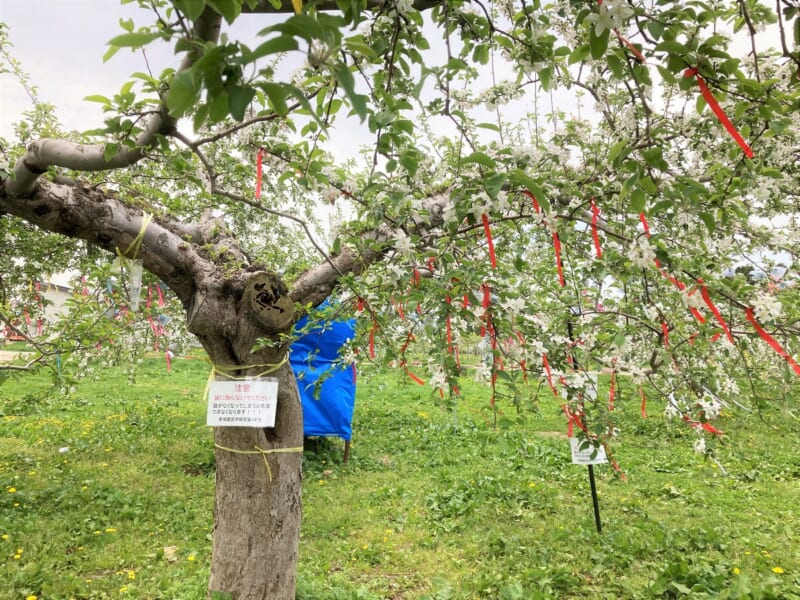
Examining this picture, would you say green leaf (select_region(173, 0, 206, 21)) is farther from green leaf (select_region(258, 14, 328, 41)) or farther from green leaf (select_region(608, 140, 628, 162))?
green leaf (select_region(608, 140, 628, 162))

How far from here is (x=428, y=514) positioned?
456 cm

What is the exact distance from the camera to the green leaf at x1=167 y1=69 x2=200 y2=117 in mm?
672

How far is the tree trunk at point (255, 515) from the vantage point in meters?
2.82

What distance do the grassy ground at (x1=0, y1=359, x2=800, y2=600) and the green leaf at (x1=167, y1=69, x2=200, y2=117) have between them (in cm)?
149

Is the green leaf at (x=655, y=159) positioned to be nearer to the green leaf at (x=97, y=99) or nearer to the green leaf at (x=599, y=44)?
the green leaf at (x=599, y=44)

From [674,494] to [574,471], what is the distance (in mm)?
1040

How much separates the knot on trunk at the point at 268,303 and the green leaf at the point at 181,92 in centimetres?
215

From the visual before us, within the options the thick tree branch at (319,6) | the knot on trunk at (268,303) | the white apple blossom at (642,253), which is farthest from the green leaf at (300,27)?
the knot on trunk at (268,303)

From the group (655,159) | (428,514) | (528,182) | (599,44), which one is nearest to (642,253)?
(655,159)

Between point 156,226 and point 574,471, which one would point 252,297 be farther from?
point 574,471

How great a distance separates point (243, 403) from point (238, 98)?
228cm

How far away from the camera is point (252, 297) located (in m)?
2.79

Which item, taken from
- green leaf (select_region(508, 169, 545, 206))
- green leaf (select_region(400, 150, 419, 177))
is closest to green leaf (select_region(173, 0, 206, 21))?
green leaf (select_region(400, 150, 419, 177))

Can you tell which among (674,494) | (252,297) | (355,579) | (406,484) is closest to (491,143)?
(252,297)
